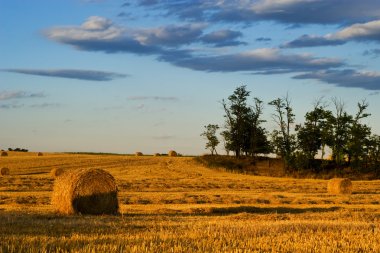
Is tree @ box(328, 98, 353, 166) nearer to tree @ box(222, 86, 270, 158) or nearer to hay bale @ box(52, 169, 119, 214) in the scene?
tree @ box(222, 86, 270, 158)

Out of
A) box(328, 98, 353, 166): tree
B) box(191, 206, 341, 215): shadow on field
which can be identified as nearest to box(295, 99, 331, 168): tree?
box(328, 98, 353, 166): tree

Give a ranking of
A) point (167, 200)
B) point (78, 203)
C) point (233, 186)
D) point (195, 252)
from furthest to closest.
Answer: point (233, 186) < point (167, 200) < point (78, 203) < point (195, 252)

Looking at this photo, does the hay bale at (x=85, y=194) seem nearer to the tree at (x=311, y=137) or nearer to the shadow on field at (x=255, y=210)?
Answer: the shadow on field at (x=255, y=210)

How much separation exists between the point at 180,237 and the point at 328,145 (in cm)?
6246

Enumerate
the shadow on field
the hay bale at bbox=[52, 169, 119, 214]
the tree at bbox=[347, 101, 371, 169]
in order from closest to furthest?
1. the hay bale at bbox=[52, 169, 119, 214]
2. the shadow on field
3. the tree at bbox=[347, 101, 371, 169]

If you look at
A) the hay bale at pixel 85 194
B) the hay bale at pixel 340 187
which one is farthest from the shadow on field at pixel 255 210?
the hay bale at pixel 340 187

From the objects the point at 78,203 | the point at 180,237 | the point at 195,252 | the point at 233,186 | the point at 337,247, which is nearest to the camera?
the point at 195,252

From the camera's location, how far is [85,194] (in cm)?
2253

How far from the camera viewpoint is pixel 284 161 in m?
71.6

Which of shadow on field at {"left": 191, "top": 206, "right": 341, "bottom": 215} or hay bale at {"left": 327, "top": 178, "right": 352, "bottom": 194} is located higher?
hay bale at {"left": 327, "top": 178, "right": 352, "bottom": 194}

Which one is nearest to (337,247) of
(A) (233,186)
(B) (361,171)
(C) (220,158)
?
(A) (233,186)

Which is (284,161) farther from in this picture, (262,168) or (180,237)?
(180,237)

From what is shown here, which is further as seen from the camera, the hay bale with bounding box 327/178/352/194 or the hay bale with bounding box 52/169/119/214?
the hay bale with bounding box 327/178/352/194

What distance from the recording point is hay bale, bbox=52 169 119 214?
73.4 ft
